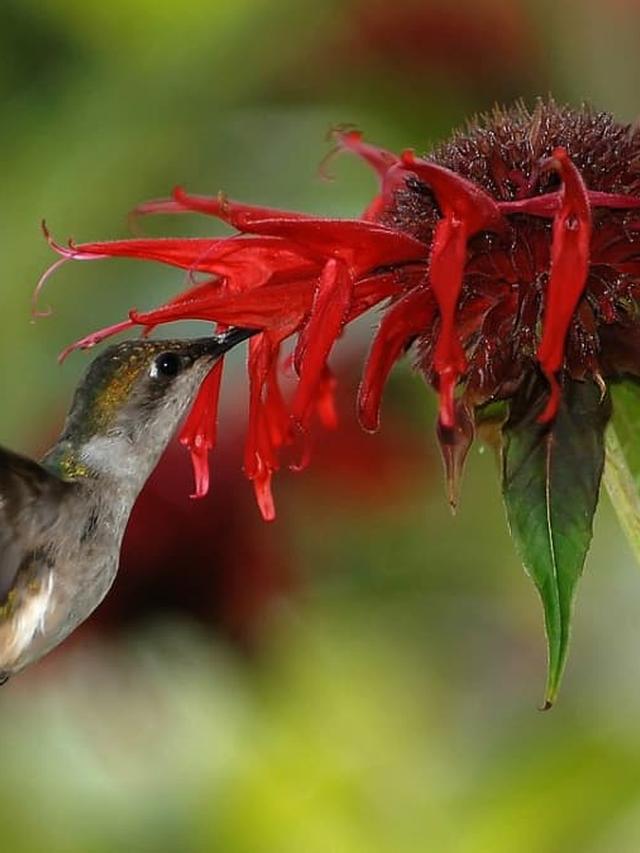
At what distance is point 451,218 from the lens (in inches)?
51.7

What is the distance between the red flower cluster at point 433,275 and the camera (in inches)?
52.1

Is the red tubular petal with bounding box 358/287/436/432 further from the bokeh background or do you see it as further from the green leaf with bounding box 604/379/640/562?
the bokeh background

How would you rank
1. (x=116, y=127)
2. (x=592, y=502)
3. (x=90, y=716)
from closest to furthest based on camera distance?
(x=592, y=502), (x=90, y=716), (x=116, y=127)

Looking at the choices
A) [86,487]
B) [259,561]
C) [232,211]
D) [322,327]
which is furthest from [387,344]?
[259,561]

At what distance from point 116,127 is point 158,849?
1014 millimetres

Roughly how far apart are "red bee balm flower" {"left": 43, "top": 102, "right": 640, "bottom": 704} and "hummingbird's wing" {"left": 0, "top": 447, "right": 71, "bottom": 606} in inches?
5.6

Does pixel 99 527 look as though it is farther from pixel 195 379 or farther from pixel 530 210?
pixel 530 210

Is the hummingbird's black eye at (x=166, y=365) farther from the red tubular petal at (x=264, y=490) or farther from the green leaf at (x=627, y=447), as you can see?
the green leaf at (x=627, y=447)

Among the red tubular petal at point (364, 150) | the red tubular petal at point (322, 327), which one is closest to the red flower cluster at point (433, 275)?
the red tubular petal at point (322, 327)

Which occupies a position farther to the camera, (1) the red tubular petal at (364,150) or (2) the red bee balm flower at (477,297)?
(1) the red tubular petal at (364,150)

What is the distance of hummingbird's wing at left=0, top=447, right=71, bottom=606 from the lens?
1333 mm

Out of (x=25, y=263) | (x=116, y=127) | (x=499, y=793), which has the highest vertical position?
(x=116, y=127)

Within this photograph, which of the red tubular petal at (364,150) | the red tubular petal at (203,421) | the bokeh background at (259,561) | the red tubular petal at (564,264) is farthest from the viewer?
the bokeh background at (259,561)

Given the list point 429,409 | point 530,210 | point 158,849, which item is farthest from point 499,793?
point 530,210
